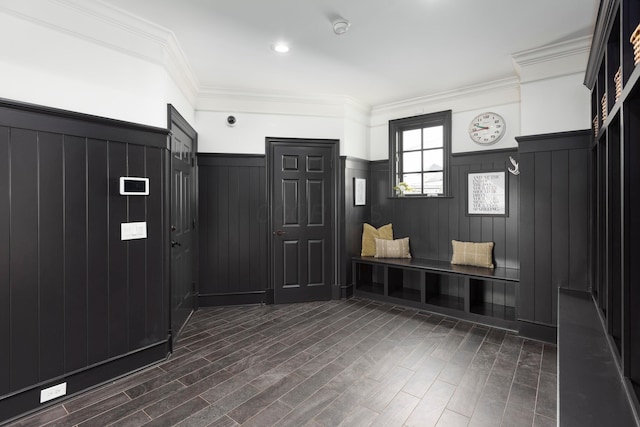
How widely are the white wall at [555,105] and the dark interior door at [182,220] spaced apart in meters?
3.45

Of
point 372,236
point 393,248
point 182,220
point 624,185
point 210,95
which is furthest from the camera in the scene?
point 372,236

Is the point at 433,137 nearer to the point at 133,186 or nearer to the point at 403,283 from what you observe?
the point at 403,283

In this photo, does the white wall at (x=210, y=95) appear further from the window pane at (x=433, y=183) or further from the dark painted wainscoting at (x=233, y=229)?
the window pane at (x=433, y=183)

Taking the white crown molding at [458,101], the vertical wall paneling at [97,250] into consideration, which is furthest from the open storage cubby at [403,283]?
the vertical wall paneling at [97,250]

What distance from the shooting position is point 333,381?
255 centimetres

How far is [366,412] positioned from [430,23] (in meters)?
3.00

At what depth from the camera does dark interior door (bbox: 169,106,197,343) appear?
3.32 metres

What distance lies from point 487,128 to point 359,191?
1858mm

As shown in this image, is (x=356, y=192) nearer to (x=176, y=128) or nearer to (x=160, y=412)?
(x=176, y=128)

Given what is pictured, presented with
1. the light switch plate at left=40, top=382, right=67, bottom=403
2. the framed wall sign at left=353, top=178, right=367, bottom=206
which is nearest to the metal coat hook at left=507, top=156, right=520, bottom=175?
the framed wall sign at left=353, top=178, right=367, bottom=206

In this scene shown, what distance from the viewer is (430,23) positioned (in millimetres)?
2789

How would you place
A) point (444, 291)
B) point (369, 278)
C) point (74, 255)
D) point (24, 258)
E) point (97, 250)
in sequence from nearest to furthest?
point (24, 258) → point (74, 255) → point (97, 250) → point (444, 291) → point (369, 278)

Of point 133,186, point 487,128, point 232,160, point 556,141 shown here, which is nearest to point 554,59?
point 556,141

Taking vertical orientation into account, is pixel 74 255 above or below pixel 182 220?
below
